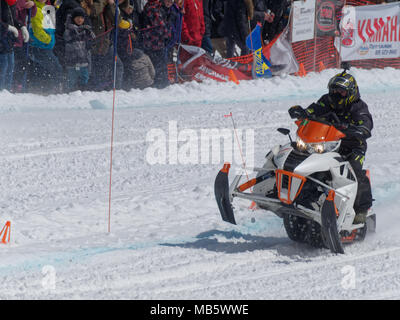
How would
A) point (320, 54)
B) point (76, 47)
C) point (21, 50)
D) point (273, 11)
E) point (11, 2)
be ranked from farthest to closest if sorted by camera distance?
point (320, 54), point (273, 11), point (76, 47), point (21, 50), point (11, 2)

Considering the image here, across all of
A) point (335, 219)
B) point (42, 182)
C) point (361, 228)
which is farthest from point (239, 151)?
point (335, 219)

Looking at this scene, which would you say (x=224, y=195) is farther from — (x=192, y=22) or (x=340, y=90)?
(x=192, y=22)

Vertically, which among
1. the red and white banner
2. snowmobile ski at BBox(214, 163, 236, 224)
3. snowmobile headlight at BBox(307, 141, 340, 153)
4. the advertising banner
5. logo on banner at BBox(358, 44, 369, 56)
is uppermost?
snowmobile headlight at BBox(307, 141, 340, 153)

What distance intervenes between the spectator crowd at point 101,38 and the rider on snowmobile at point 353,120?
17.0 feet

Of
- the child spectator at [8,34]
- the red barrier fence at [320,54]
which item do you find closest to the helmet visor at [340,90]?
the child spectator at [8,34]

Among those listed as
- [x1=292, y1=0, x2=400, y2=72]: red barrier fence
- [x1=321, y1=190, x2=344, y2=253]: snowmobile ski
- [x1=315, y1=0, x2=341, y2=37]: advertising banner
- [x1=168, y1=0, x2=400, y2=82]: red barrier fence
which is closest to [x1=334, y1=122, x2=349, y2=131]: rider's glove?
[x1=321, y1=190, x2=344, y2=253]: snowmobile ski

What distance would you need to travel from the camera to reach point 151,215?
7902 millimetres

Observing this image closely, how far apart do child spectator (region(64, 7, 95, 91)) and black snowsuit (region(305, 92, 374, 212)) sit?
21.2ft

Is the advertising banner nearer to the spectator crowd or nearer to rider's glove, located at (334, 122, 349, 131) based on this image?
the spectator crowd

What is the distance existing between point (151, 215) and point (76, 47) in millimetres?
5511

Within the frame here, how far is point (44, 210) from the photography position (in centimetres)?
790

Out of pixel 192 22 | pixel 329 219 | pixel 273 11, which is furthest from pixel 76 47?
pixel 329 219

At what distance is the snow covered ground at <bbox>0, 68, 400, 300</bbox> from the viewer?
5.76 metres

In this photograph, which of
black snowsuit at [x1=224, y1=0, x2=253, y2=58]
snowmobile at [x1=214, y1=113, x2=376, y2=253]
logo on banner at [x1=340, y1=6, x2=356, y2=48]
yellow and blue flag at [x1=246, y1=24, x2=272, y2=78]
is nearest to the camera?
snowmobile at [x1=214, y1=113, x2=376, y2=253]
